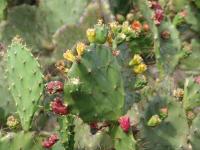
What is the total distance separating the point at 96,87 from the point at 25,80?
449 mm

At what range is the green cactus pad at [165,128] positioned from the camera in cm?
307

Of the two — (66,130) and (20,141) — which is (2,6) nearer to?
(20,141)

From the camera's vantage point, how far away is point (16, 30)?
14.7ft

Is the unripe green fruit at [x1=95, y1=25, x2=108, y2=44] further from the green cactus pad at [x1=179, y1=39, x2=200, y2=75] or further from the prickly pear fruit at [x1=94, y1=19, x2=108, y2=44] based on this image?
the green cactus pad at [x1=179, y1=39, x2=200, y2=75]

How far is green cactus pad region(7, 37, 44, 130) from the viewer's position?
2.76m

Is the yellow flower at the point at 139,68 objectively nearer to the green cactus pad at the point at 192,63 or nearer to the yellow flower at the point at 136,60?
Answer: the yellow flower at the point at 136,60

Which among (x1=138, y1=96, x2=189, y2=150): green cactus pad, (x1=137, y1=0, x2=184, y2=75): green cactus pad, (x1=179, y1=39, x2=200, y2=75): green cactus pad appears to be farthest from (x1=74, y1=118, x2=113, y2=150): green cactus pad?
(x1=179, y1=39, x2=200, y2=75): green cactus pad

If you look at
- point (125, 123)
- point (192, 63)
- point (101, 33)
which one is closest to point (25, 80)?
point (101, 33)

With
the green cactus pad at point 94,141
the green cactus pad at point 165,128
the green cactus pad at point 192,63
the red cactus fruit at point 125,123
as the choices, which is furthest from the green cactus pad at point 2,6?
the red cactus fruit at point 125,123

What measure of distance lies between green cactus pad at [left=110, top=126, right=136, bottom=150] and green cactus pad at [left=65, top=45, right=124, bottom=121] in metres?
0.07

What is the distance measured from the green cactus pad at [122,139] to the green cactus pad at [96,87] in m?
0.07

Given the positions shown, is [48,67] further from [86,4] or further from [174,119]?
[174,119]

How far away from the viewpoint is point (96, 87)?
2.57m

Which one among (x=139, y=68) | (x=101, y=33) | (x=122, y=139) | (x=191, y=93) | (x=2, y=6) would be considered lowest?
(x=122, y=139)
